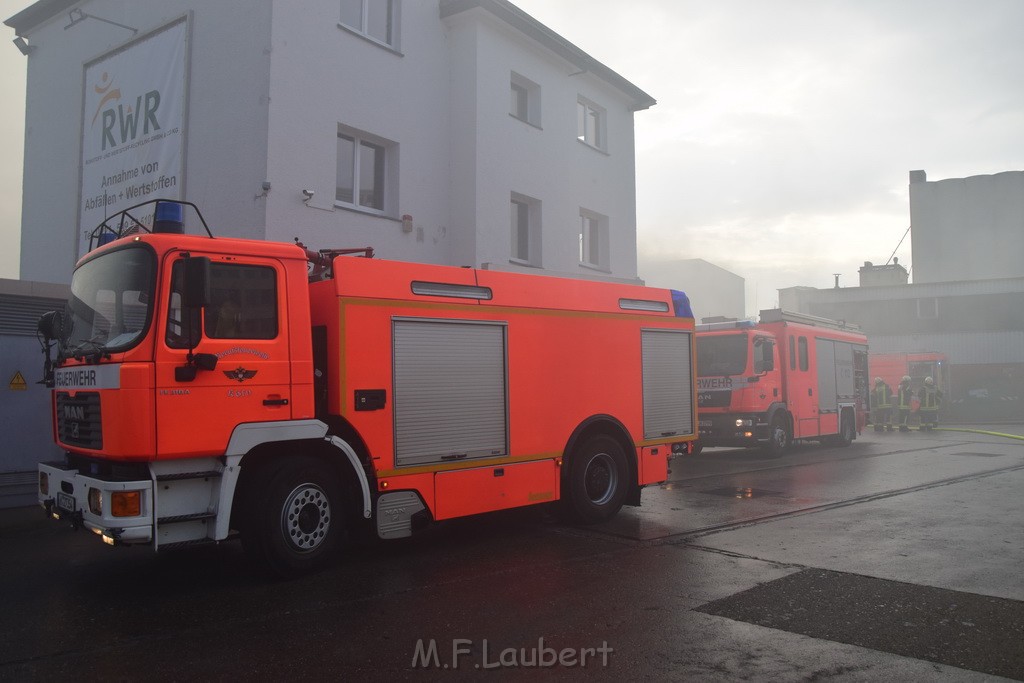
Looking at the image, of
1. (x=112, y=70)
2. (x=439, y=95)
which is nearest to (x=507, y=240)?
(x=439, y=95)

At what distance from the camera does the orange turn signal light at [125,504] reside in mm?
5402

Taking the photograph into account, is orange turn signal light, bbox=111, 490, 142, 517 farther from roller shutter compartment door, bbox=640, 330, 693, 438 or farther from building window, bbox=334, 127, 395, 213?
building window, bbox=334, 127, 395, 213

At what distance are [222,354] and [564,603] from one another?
316 cm

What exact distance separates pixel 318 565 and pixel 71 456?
2.28m

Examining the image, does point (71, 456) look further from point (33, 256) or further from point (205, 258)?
point (33, 256)

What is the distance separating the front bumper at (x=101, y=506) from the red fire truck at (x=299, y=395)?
0.05ft

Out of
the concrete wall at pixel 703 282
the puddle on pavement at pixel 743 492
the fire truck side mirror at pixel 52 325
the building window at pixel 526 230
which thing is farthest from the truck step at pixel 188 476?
the concrete wall at pixel 703 282

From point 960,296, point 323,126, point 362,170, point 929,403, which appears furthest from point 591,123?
point 960,296

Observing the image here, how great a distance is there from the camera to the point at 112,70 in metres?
13.6

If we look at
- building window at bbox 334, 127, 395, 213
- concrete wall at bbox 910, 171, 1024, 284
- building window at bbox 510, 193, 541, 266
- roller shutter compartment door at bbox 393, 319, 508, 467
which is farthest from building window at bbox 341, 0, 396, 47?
concrete wall at bbox 910, 171, 1024, 284

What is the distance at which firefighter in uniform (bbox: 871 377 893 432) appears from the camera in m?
26.6

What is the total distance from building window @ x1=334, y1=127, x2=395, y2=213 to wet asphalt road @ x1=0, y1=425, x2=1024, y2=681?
614 centimetres

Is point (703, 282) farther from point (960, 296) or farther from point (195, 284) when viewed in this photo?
point (195, 284)

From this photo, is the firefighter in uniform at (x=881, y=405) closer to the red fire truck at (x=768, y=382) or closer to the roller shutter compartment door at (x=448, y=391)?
the red fire truck at (x=768, y=382)
